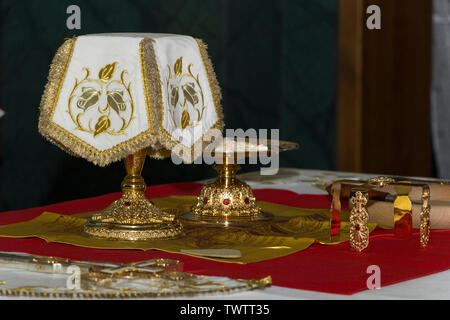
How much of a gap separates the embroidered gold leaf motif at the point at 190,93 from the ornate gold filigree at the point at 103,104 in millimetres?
131

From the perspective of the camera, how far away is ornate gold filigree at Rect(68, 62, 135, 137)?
1.46 m

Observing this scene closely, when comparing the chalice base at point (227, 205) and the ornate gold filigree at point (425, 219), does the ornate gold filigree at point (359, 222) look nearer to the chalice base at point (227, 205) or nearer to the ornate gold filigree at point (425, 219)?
the ornate gold filigree at point (425, 219)

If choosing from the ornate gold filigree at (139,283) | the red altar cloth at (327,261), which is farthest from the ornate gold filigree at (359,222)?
the ornate gold filigree at (139,283)

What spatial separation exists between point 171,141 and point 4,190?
1.80 m

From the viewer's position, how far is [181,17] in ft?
11.7

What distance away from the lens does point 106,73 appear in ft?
4.79


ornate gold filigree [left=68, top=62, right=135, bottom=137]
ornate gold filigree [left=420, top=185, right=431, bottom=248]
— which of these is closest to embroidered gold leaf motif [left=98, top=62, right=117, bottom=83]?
ornate gold filigree [left=68, top=62, right=135, bottom=137]

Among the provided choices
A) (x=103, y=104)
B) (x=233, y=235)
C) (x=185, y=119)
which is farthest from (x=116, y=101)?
(x=233, y=235)

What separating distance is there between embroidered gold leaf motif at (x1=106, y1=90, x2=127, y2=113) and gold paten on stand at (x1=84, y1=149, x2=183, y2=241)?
11 centimetres

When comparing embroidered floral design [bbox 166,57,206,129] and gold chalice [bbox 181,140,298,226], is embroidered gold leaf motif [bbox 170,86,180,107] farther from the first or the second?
gold chalice [bbox 181,140,298,226]

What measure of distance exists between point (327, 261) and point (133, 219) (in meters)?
0.38

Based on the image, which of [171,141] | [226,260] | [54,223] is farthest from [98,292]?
[54,223]

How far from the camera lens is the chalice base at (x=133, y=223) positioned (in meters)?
1.46
